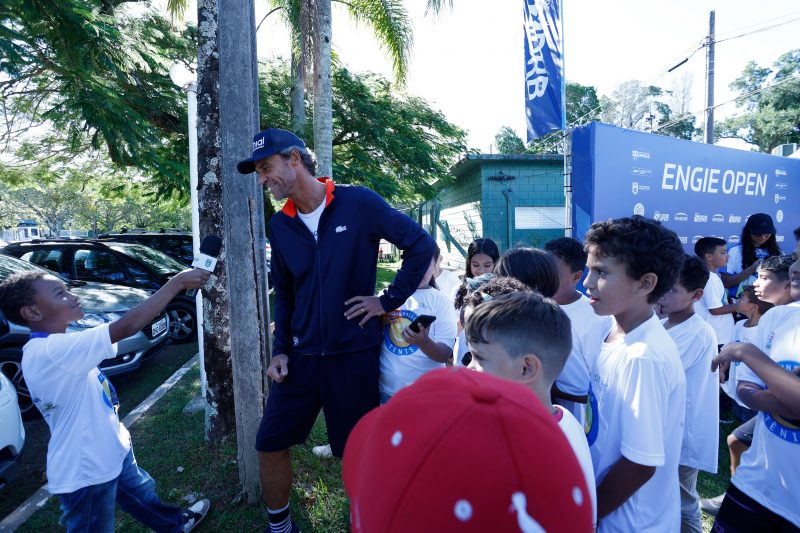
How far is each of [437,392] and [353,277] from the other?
1.70 meters

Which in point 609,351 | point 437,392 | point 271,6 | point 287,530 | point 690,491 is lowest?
point 287,530

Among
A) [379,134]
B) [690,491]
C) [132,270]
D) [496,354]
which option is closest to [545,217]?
[379,134]

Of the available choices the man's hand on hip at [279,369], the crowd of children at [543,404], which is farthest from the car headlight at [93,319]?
the man's hand on hip at [279,369]

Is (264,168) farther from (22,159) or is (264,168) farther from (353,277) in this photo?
(22,159)

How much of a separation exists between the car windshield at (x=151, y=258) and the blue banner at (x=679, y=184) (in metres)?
6.77

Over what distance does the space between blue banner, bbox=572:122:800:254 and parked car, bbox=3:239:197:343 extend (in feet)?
20.8

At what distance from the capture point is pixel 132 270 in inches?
300

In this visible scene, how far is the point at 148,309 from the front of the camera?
6.59 feet

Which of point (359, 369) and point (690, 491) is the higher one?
point (359, 369)

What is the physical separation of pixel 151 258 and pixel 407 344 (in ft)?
23.8

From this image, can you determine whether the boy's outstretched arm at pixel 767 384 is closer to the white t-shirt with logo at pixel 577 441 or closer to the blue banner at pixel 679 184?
the white t-shirt with logo at pixel 577 441

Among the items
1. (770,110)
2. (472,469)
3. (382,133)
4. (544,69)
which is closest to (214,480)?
(472,469)

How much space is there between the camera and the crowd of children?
2.31 feet

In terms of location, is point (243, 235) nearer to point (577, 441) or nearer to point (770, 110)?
point (577, 441)
